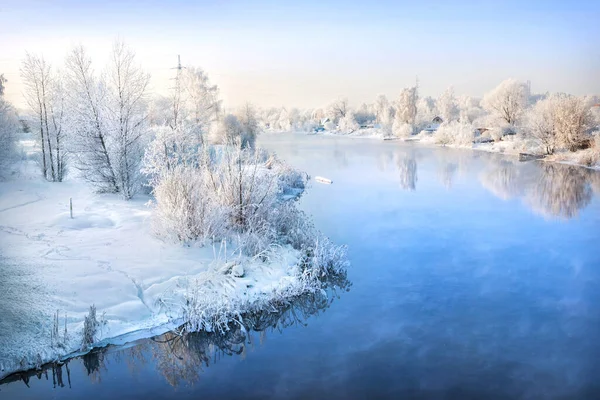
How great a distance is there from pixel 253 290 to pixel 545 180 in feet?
51.4

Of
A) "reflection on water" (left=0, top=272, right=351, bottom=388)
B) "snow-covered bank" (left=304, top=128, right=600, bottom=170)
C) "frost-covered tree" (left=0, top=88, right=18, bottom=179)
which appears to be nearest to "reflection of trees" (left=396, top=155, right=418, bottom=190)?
"snow-covered bank" (left=304, top=128, right=600, bottom=170)

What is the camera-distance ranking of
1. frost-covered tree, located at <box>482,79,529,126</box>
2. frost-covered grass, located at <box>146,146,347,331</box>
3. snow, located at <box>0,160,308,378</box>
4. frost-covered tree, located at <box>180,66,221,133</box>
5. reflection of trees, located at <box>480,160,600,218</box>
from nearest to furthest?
1. snow, located at <box>0,160,308,378</box>
2. frost-covered grass, located at <box>146,146,347,331</box>
3. reflection of trees, located at <box>480,160,600,218</box>
4. frost-covered tree, located at <box>180,66,221,133</box>
5. frost-covered tree, located at <box>482,79,529,126</box>

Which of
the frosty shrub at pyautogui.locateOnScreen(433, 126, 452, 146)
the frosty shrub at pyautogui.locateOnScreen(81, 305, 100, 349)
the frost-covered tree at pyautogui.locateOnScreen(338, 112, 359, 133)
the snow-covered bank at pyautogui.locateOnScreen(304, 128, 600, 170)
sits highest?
the frost-covered tree at pyautogui.locateOnScreen(338, 112, 359, 133)

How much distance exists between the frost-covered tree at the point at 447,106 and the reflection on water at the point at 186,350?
55458 mm

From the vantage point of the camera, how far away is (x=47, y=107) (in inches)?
570

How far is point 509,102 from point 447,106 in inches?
742

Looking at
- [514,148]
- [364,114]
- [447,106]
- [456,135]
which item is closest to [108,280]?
[514,148]

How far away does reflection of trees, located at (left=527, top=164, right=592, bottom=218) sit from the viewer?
13.4m

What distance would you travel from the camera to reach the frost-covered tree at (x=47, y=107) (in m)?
13.8

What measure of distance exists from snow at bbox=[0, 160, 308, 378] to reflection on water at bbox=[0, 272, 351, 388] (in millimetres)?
182

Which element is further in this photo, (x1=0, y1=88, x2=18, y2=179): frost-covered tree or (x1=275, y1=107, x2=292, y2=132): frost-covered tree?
(x1=275, y1=107, x2=292, y2=132): frost-covered tree

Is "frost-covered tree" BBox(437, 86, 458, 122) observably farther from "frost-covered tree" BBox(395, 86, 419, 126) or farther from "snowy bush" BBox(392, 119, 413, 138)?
"snowy bush" BBox(392, 119, 413, 138)

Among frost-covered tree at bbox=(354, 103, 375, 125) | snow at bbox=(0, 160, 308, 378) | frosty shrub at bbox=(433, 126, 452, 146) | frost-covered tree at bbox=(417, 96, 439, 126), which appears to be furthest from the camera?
frost-covered tree at bbox=(354, 103, 375, 125)

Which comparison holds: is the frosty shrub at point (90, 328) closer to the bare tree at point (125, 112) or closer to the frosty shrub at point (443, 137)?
the bare tree at point (125, 112)
